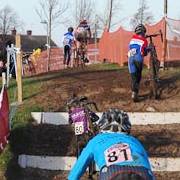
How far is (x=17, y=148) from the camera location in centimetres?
1163

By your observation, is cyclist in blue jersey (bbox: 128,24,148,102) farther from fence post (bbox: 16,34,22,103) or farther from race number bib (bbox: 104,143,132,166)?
race number bib (bbox: 104,143,132,166)

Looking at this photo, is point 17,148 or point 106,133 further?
point 17,148

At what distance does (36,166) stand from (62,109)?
2.60 m

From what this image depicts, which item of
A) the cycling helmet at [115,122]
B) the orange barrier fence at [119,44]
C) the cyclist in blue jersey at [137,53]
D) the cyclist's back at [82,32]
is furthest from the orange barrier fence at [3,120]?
the cyclist's back at [82,32]

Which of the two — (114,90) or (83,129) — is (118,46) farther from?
(83,129)

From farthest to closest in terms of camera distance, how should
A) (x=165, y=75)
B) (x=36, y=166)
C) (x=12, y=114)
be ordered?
(x=165, y=75)
(x=12, y=114)
(x=36, y=166)

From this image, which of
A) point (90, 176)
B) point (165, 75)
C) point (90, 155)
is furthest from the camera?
point (165, 75)

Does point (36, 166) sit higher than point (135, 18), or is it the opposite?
point (135, 18)

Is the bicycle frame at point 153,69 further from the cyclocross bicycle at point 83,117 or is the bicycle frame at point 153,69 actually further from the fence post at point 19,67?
the cyclocross bicycle at point 83,117

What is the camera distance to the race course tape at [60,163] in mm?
10906

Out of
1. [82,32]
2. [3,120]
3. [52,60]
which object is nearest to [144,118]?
[3,120]

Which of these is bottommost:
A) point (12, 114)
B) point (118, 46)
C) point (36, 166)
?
point (36, 166)

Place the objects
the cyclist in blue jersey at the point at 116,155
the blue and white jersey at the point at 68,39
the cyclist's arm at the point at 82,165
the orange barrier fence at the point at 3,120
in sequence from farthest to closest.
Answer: the blue and white jersey at the point at 68,39, the orange barrier fence at the point at 3,120, the cyclist's arm at the point at 82,165, the cyclist in blue jersey at the point at 116,155

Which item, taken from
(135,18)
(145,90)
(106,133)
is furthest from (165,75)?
(135,18)
